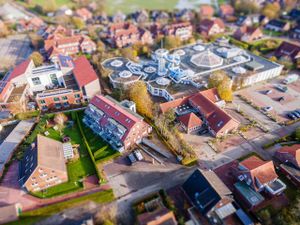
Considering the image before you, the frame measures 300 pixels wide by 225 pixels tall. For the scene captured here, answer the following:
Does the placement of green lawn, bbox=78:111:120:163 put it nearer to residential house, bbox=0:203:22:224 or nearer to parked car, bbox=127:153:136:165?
parked car, bbox=127:153:136:165

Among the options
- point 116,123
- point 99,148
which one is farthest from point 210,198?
point 99,148

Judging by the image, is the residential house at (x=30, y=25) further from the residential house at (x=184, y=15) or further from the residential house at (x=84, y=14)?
the residential house at (x=184, y=15)

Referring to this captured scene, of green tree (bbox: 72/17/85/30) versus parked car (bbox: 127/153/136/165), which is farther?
green tree (bbox: 72/17/85/30)

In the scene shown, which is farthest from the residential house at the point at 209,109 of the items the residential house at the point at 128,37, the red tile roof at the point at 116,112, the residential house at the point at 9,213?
the residential house at the point at 128,37

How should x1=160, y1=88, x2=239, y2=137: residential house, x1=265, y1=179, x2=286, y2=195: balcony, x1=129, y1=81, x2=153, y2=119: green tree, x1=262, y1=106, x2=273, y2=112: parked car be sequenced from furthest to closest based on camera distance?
x1=262, y1=106, x2=273, y2=112: parked car < x1=129, y1=81, x2=153, y2=119: green tree < x1=160, y1=88, x2=239, y2=137: residential house < x1=265, y1=179, x2=286, y2=195: balcony

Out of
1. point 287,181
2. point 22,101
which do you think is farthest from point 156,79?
point 287,181

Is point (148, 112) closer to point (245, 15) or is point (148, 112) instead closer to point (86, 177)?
point (86, 177)

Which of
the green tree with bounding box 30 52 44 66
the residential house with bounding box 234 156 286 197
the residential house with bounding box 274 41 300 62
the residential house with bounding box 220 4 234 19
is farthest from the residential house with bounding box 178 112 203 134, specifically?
the residential house with bounding box 220 4 234 19
